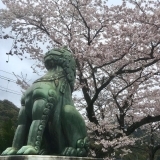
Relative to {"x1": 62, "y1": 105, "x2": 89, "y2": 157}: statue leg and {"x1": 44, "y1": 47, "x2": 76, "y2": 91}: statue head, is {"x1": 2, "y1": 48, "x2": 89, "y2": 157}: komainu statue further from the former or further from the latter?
{"x1": 44, "y1": 47, "x2": 76, "y2": 91}: statue head

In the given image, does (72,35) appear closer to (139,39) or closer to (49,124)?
(139,39)

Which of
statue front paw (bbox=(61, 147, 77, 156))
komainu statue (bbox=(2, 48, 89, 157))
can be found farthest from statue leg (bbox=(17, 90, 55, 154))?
statue front paw (bbox=(61, 147, 77, 156))

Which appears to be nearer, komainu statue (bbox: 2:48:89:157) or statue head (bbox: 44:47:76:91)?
komainu statue (bbox: 2:48:89:157)

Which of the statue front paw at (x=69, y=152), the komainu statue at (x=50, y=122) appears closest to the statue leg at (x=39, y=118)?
the komainu statue at (x=50, y=122)

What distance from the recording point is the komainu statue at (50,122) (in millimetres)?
4250

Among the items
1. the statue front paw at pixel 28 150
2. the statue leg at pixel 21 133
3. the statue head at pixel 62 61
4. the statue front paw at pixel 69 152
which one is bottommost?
the statue front paw at pixel 28 150

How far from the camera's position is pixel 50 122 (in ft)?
14.5

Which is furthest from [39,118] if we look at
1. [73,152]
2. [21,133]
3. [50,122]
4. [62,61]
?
[62,61]

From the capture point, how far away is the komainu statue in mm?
4250

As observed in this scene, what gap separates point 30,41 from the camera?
13.0m

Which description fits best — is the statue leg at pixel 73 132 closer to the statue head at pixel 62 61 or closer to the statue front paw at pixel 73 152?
the statue front paw at pixel 73 152

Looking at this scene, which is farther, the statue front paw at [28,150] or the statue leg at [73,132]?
the statue leg at [73,132]

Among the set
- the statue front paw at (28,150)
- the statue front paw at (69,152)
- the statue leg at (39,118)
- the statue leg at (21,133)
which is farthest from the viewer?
the statue leg at (21,133)

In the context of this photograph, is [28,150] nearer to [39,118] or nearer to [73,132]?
[39,118]
